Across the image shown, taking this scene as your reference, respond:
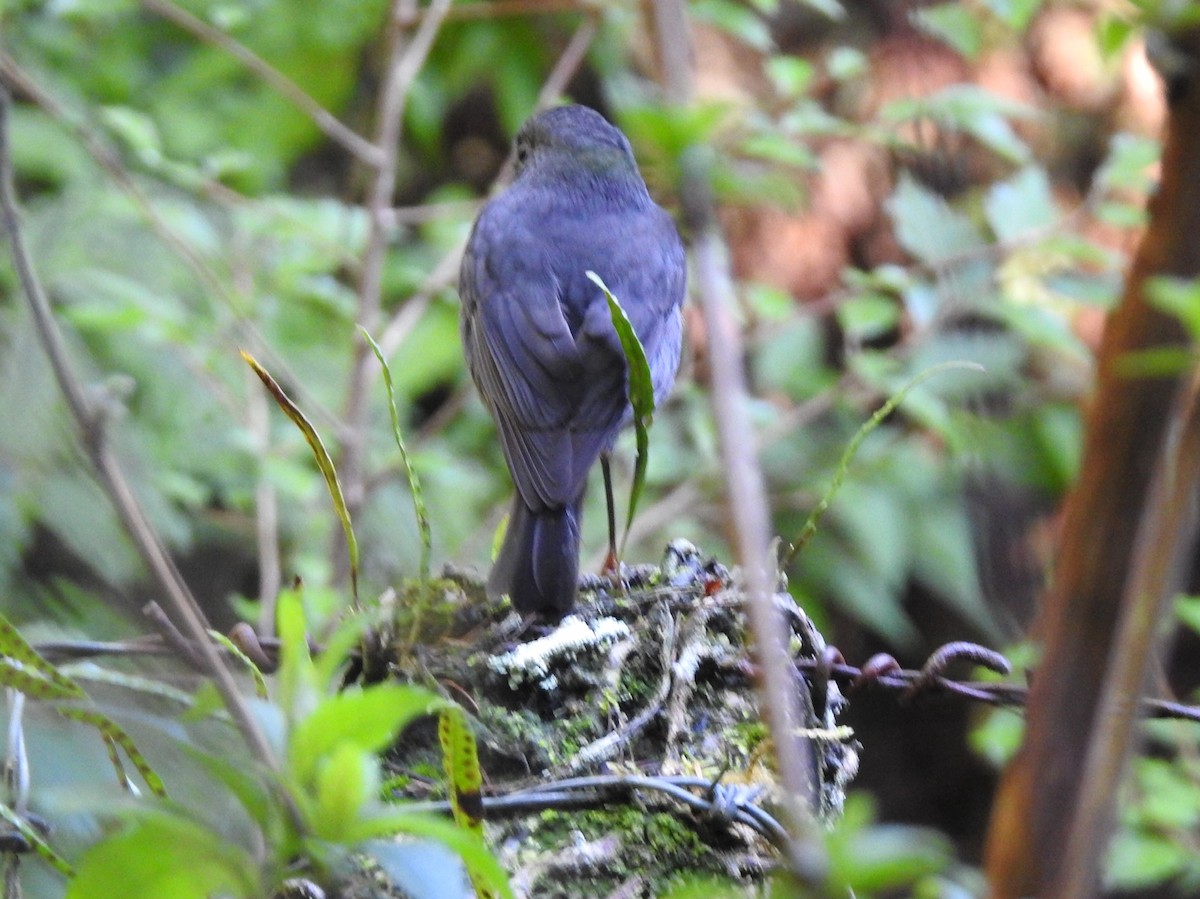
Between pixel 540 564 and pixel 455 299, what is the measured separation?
2.31 m

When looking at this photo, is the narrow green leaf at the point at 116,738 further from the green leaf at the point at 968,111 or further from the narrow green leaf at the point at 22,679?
the green leaf at the point at 968,111

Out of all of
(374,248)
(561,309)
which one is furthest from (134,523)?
(374,248)

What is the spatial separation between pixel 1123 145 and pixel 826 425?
173cm

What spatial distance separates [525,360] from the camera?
278cm

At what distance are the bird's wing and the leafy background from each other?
0.53 metres

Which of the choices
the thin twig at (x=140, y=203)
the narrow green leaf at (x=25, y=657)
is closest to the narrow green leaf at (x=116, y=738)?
the narrow green leaf at (x=25, y=657)

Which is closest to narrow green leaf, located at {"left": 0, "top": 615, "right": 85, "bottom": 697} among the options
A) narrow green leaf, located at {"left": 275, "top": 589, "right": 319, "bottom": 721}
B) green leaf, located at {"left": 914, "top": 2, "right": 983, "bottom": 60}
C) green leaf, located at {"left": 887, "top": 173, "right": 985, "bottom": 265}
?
narrow green leaf, located at {"left": 275, "top": 589, "right": 319, "bottom": 721}

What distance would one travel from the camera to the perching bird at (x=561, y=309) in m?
2.53

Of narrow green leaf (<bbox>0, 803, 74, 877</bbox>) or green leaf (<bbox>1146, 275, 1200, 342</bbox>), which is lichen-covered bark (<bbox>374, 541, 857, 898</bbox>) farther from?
green leaf (<bbox>1146, 275, 1200, 342</bbox>)

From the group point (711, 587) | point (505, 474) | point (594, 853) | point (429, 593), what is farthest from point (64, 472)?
point (594, 853)

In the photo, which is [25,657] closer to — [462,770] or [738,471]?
[462,770]

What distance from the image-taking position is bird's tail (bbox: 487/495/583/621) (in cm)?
188

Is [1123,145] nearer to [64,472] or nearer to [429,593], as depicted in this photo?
[429,593]

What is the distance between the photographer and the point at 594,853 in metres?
1.42
